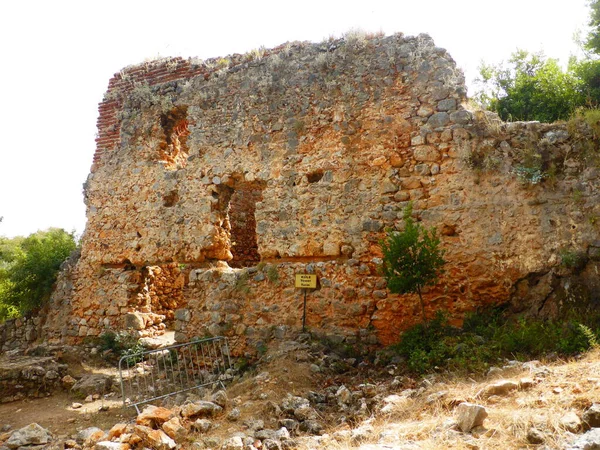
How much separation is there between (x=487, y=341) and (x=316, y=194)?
3.35 meters

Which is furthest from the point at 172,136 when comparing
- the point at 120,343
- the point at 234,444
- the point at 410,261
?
the point at 234,444

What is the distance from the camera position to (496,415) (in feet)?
12.0

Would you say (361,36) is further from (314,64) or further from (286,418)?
(286,418)

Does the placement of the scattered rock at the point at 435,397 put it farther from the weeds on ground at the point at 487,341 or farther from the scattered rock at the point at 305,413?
the scattered rock at the point at 305,413

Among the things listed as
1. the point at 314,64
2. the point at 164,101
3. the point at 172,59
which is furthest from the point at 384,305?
the point at 172,59

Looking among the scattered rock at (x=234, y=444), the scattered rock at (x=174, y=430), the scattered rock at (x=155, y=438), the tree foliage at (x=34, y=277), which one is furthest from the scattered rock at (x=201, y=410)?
the tree foliage at (x=34, y=277)

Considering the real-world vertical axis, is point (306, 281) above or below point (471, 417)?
above

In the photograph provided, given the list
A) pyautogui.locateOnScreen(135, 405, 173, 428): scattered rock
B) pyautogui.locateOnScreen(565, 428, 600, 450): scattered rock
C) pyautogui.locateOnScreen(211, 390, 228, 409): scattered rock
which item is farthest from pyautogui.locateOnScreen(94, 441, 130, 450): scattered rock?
pyautogui.locateOnScreen(565, 428, 600, 450): scattered rock

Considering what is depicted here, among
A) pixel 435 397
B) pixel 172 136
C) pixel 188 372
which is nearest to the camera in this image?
pixel 435 397

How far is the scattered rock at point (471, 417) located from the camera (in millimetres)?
3510

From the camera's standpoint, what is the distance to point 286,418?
477 centimetres

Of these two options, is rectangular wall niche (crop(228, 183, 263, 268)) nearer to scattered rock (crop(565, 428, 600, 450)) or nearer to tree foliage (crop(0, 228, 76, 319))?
tree foliage (crop(0, 228, 76, 319))

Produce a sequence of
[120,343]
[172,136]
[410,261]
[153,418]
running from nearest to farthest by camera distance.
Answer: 1. [153,418]
2. [410,261]
3. [120,343]
4. [172,136]

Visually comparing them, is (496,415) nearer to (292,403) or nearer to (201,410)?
(292,403)
